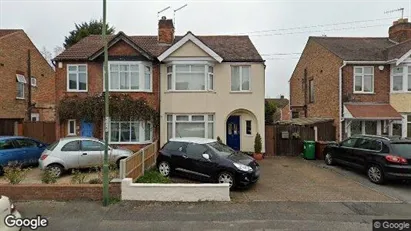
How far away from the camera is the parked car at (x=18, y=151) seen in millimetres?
10873

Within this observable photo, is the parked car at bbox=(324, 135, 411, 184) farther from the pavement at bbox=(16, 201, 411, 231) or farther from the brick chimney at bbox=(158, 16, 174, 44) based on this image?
the brick chimney at bbox=(158, 16, 174, 44)

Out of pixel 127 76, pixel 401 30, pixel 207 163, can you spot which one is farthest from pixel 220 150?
pixel 401 30

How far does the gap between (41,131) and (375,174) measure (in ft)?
57.6

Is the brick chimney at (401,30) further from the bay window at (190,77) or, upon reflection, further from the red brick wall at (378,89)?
the bay window at (190,77)

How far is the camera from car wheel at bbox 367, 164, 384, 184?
391 inches

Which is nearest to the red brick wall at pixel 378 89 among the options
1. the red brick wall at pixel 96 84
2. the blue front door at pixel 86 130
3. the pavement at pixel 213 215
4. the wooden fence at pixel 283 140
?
the wooden fence at pixel 283 140

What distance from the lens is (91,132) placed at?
49.3 feet

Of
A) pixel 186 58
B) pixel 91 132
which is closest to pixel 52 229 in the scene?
pixel 91 132

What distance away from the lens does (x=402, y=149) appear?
9742 mm

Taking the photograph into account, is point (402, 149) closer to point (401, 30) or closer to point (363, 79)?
point (363, 79)

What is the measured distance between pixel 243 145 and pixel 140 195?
929cm

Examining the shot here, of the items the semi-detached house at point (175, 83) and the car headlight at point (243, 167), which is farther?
the semi-detached house at point (175, 83)

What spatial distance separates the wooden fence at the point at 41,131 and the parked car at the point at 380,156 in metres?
16.2

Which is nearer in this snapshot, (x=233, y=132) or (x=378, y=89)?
(x=233, y=132)
